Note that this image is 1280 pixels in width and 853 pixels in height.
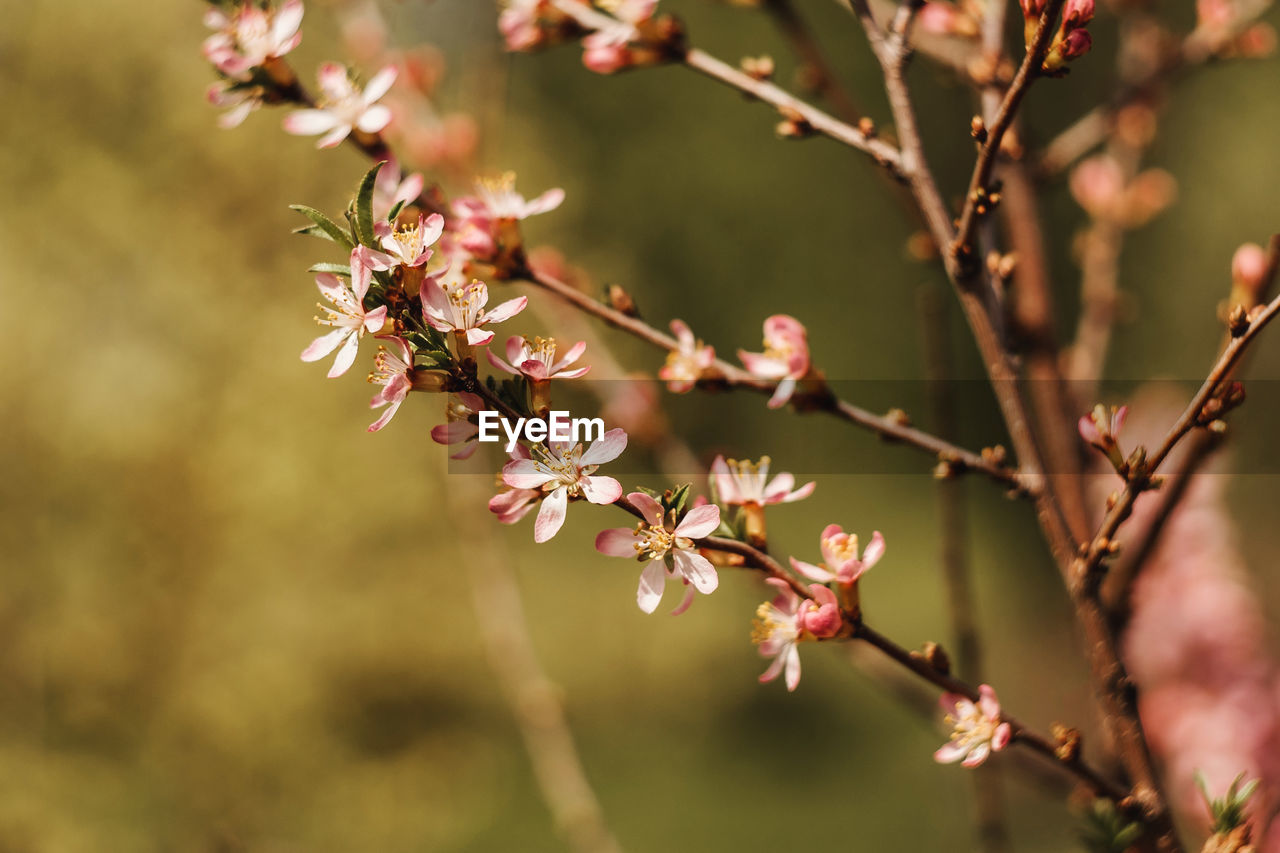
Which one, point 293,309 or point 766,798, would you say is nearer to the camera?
point 293,309

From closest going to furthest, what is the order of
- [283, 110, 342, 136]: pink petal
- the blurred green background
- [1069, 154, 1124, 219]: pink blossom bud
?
1. [283, 110, 342, 136]: pink petal
2. [1069, 154, 1124, 219]: pink blossom bud
3. the blurred green background

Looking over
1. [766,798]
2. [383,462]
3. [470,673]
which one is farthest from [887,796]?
[383,462]

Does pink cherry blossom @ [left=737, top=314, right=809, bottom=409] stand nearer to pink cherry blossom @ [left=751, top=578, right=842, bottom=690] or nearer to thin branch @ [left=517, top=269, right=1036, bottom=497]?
thin branch @ [left=517, top=269, right=1036, bottom=497]

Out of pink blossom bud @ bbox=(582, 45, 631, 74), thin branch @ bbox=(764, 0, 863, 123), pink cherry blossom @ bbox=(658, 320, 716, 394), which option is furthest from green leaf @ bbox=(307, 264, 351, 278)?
thin branch @ bbox=(764, 0, 863, 123)

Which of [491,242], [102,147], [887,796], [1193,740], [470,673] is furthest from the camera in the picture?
[887,796]

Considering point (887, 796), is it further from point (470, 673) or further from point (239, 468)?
point (239, 468)

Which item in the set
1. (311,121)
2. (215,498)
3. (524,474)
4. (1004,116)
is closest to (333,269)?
(524,474)
